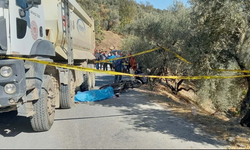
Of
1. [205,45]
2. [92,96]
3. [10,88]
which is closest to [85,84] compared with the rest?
[92,96]

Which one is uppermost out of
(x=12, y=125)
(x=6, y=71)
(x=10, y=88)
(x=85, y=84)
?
(x=6, y=71)

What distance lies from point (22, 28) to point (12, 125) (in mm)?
2602

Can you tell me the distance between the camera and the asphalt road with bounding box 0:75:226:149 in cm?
472

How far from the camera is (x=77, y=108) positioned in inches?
307

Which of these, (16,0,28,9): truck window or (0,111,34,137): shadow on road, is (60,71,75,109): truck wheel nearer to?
(0,111,34,137): shadow on road

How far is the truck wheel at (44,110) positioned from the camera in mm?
5082

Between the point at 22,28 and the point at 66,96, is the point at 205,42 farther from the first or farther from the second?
the point at 22,28

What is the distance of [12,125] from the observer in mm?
6062

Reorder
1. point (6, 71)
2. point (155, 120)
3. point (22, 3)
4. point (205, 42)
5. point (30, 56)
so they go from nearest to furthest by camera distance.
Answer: point (6, 71), point (22, 3), point (30, 56), point (155, 120), point (205, 42)

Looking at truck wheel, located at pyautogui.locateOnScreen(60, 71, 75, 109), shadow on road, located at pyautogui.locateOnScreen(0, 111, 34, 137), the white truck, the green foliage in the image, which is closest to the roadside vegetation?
the green foliage

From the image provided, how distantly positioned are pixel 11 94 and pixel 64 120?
2.28 meters

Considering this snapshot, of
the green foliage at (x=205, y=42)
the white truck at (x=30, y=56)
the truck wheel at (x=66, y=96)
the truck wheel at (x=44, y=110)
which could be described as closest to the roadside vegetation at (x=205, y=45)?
the green foliage at (x=205, y=42)

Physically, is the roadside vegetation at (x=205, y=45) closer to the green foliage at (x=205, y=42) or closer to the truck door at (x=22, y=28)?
the green foliage at (x=205, y=42)

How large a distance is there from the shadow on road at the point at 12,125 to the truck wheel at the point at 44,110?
0.44 metres
